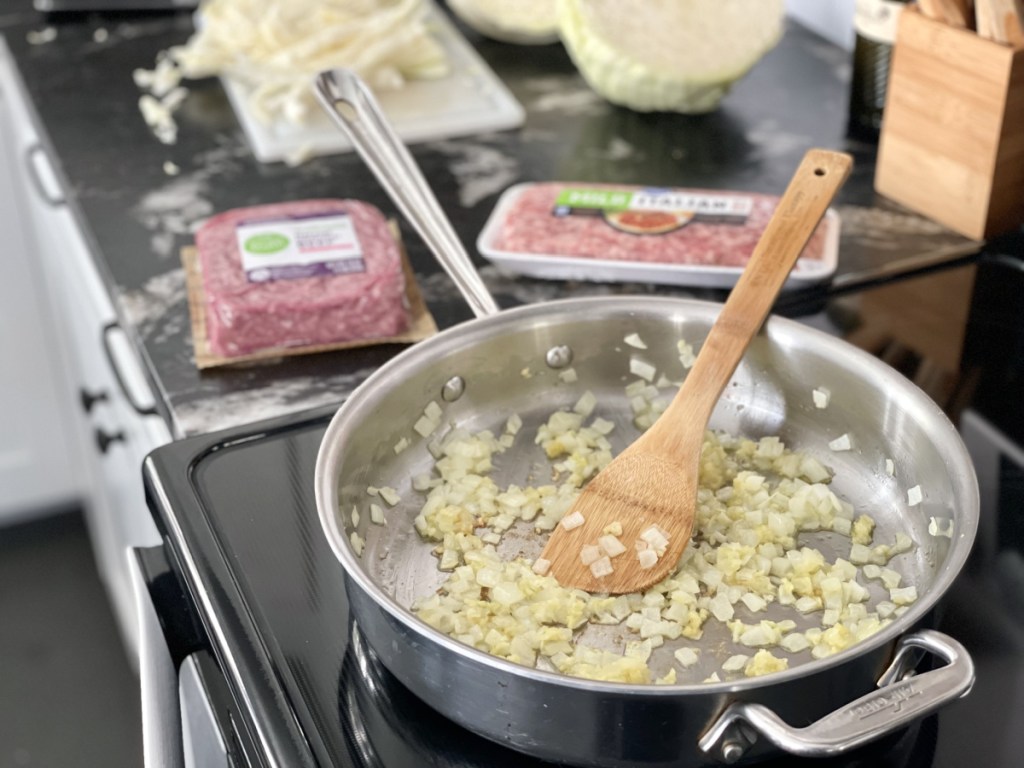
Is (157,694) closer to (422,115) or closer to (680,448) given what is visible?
(680,448)

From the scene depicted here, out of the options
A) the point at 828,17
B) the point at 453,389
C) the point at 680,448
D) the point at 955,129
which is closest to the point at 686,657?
the point at 680,448

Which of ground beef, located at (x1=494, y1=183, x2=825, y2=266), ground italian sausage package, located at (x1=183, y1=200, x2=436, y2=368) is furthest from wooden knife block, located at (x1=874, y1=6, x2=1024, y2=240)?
ground italian sausage package, located at (x1=183, y1=200, x2=436, y2=368)

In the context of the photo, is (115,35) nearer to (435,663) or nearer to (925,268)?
(925,268)

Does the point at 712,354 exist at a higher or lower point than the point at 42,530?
higher

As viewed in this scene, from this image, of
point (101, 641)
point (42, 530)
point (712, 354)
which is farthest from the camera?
point (42, 530)

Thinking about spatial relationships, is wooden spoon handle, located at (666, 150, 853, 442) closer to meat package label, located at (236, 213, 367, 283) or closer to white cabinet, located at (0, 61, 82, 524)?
meat package label, located at (236, 213, 367, 283)

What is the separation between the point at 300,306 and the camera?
3.21ft

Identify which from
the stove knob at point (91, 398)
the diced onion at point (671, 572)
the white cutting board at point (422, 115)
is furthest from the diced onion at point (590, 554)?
the stove knob at point (91, 398)

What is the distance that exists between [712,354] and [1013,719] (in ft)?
0.96

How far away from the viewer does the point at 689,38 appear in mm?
1384

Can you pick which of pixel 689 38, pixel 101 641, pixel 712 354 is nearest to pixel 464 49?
pixel 689 38

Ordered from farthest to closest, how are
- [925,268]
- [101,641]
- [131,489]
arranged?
1. [101,641]
2. [131,489]
3. [925,268]

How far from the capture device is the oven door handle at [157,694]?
78 centimetres

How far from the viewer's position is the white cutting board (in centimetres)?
135
